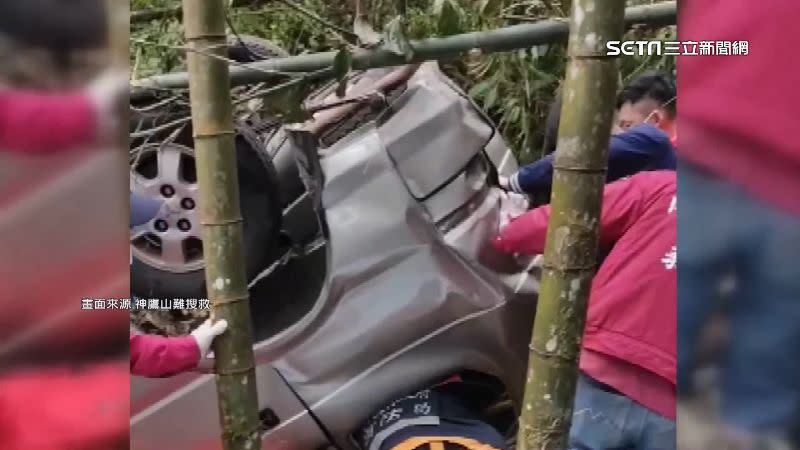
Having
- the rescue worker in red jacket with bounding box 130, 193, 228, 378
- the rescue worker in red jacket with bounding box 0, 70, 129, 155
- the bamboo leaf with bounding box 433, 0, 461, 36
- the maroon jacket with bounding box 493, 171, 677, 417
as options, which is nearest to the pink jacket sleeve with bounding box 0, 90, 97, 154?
the rescue worker in red jacket with bounding box 0, 70, 129, 155

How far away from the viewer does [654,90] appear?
2000 mm

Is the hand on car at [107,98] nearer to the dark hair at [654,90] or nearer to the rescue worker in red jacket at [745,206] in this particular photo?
the rescue worker in red jacket at [745,206]

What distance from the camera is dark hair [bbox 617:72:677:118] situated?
6.44 feet

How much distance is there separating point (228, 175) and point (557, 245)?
0.52 m

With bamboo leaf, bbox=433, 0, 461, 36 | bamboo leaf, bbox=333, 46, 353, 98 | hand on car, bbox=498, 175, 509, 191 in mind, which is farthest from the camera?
hand on car, bbox=498, 175, 509, 191

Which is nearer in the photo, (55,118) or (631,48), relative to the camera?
(55,118)

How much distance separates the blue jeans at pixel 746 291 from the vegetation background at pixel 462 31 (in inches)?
25.8

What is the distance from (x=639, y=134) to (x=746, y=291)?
37.5 inches

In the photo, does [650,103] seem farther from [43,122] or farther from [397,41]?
[43,122]

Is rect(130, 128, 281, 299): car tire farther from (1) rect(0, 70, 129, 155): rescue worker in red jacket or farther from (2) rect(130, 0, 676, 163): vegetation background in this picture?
(1) rect(0, 70, 129, 155): rescue worker in red jacket

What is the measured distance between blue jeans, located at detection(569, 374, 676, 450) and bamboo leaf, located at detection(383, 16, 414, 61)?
72cm

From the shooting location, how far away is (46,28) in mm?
1079

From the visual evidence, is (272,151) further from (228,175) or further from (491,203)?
(228,175)

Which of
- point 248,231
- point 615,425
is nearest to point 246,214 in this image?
point 248,231
